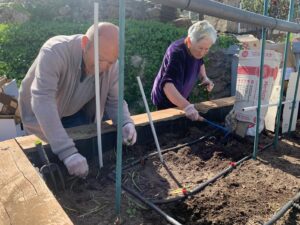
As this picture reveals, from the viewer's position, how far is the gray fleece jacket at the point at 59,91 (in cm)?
194

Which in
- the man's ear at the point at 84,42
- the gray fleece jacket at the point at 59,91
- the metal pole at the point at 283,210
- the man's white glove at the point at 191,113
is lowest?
the metal pole at the point at 283,210

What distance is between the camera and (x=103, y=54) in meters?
2.01

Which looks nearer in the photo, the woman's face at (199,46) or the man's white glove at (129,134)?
the man's white glove at (129,134)

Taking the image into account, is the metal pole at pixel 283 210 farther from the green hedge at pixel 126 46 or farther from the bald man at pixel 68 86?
the green hedge at pixel 126 46

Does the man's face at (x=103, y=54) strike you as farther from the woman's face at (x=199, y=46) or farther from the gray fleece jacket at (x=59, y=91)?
the woman's face at (x=199, y=46)

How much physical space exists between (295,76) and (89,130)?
1.90 m

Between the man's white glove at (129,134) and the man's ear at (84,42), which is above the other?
the man's ear at (84,42)

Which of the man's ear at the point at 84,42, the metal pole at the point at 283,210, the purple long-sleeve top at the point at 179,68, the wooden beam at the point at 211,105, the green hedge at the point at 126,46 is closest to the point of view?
the metal pole at the point at 283,210

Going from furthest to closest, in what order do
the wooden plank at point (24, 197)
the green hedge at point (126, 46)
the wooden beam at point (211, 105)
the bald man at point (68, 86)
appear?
the green hedge at point (126, 46)
the wooden beam at point (211, 105)
the bald man at point (68, 86)
the wooden plank at point (24, 197)

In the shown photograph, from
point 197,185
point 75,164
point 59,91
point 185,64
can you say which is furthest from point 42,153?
point 185,64

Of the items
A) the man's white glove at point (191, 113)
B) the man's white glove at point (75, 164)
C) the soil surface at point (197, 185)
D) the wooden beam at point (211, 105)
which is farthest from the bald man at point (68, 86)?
the wooden beam at point (211, 105)

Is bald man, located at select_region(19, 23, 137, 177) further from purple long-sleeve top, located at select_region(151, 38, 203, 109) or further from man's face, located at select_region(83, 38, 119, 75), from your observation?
purple long-sleeve top, located at select_region(151, 38, 203, 109)

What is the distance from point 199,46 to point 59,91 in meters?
1.33

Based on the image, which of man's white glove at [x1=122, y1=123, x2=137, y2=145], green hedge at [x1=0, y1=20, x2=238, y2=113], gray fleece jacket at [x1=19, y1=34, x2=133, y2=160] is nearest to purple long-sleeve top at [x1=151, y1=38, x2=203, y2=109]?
gray fleece jacket at [x1=19, y1=34, x2=133, y2=160]
